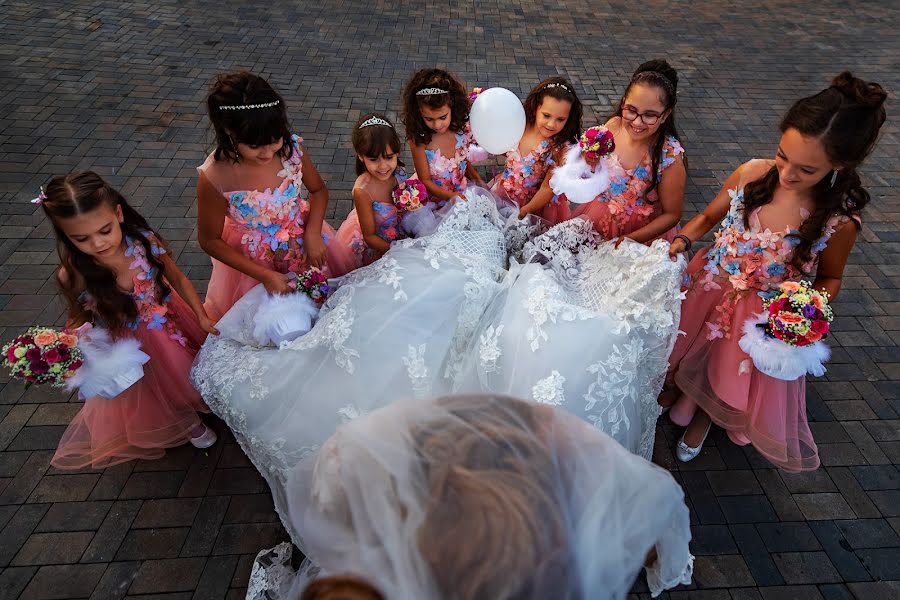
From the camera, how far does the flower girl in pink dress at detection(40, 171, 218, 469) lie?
7.38ft

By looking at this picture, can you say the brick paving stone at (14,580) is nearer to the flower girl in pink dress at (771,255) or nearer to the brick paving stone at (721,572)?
A: the brick paving stone at (721,572)

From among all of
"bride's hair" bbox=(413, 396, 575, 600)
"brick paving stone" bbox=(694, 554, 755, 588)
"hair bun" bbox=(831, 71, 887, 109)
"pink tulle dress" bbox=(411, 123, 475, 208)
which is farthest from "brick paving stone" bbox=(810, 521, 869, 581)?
"pink tulle dress" bbox=(411, 123, 475, 208)

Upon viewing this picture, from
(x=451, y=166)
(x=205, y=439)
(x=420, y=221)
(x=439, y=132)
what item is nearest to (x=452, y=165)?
(x=451, y=166)

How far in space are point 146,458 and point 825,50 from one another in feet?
31.7

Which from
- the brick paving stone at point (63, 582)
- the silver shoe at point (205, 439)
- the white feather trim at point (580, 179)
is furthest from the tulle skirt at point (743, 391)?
the brick paving stone at point (63, 582)

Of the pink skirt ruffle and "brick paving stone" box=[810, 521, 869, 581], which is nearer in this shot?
"brick paving stone" box=[810, 521, 869, 581]

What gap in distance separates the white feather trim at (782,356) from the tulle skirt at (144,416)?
2.94m

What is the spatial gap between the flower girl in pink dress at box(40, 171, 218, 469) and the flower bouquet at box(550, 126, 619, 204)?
2111 millimetres

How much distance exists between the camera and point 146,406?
269 centimetres

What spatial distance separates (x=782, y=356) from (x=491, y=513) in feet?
6.75

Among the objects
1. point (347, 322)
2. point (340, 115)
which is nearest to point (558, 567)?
point (347, 322)

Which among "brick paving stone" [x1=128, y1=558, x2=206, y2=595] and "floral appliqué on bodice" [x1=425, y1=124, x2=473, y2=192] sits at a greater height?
"floral appliqué on bodice" [x1=425, y1=124, x2=473, y2=192]

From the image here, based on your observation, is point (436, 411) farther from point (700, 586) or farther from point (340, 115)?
point (340, 115)

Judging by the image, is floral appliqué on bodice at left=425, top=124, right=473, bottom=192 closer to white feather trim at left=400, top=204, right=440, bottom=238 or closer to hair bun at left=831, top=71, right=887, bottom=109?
white feather trim at left=400, top=204, right=440, bottom=238
